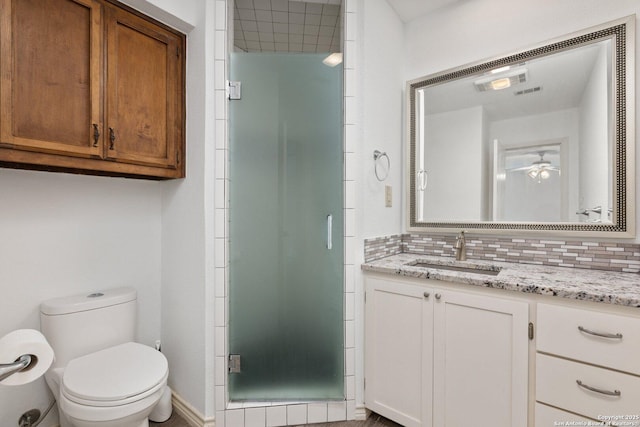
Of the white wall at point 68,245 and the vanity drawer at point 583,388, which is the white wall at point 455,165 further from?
the white wall at point 68,245

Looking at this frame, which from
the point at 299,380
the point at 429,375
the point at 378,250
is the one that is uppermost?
the point at 378,250

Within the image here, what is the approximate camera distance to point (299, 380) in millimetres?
1697

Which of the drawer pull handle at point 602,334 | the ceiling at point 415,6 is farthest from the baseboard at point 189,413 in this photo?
the ceiling at point 415,6

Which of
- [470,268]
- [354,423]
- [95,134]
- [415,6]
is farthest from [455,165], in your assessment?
[95,134]

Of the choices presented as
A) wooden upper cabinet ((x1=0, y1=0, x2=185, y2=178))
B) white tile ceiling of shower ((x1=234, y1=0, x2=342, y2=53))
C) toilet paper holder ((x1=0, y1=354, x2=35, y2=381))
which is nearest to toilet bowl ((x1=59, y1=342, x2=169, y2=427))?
toilet paper holder ((x1=0, y1=354, x2=35, y2=381))

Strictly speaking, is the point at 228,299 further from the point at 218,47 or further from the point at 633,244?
the point at 633,244

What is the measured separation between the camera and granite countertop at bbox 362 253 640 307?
1.10m

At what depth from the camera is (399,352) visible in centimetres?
157

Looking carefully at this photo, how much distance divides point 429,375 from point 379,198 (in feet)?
3.27

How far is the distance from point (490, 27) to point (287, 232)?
1.76m

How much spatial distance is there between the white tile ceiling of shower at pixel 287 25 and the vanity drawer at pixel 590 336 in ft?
6.52

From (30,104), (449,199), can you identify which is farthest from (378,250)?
(30,104)

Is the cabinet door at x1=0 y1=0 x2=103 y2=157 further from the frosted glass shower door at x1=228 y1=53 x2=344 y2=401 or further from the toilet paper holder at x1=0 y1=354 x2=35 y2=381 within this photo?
the toilet paper holder at x1=0 y1=354 x2=35 y2=381

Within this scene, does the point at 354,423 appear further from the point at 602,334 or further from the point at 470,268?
the point at 602,334
